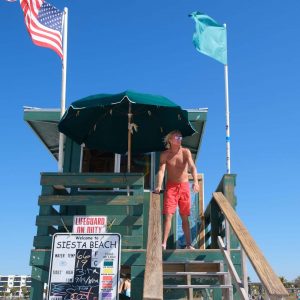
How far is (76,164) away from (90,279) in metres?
3.76

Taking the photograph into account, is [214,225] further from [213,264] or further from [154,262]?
[154,262]

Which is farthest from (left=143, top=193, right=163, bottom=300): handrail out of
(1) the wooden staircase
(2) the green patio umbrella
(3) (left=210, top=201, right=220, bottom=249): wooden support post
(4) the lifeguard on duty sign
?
(3) (left=210, top=201, right=220, bottom=249): wooden support post

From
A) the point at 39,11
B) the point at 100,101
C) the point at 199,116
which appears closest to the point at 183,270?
the point at 100,101

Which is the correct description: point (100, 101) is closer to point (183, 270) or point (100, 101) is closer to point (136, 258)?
point (136, 258)

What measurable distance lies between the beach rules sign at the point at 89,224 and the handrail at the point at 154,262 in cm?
104

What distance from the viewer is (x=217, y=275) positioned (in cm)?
589

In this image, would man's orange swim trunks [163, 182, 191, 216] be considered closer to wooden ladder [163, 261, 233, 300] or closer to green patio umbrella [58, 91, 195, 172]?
wooden ladder [163, 261, 233, 300]

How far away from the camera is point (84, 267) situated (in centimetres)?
514

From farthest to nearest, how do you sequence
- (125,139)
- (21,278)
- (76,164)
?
1. (21,278)
2. (76,164)
3. (125,139)

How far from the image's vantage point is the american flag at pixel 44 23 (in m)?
8.43

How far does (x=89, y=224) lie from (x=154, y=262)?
7.80 ft

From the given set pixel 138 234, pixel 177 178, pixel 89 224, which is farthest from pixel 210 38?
pixel 89 224

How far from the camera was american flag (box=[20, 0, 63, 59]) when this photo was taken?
27.6 ft

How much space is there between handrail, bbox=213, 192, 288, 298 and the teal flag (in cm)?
525
